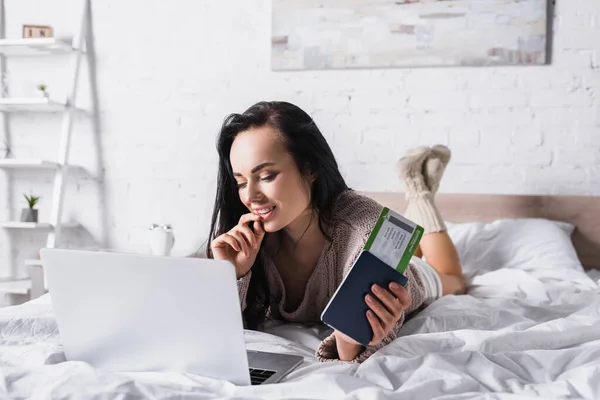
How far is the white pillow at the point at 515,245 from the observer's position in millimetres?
2193

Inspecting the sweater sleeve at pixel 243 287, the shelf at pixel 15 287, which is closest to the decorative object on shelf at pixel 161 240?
the shelf at pixel 15 287

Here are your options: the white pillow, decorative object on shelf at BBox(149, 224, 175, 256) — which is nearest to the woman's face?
the white pillow

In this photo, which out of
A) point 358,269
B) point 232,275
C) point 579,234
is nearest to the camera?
point 232,275

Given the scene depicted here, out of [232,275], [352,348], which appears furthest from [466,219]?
[232,275]

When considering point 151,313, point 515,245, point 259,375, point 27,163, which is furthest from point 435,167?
point 27,163

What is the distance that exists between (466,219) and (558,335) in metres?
1.42

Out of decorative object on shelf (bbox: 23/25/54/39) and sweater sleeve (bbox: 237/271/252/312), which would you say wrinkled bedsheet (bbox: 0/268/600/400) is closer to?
sweater sleeve (bbox: 237/271/252/312)

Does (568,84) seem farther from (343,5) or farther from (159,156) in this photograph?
(159,156)

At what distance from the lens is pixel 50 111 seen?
3.13 metres

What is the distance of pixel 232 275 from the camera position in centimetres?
89

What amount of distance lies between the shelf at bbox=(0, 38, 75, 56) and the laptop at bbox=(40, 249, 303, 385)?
2.23 metres

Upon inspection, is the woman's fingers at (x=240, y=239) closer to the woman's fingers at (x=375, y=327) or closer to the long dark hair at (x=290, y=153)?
the long dark hair at (x=290, y=153)

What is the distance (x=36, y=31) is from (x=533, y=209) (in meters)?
2.40

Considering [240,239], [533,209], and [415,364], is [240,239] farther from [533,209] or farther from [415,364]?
[533,209]
